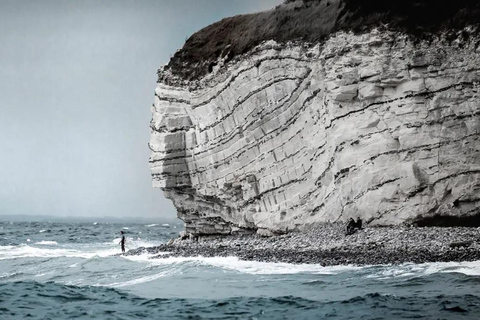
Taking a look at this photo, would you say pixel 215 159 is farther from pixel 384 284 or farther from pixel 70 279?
pixel 384 284

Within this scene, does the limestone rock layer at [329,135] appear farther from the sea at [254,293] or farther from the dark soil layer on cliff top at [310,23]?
the sea at [254,293]

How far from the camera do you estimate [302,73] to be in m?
30.1

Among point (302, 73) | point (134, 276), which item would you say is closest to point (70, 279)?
point (134, 276)

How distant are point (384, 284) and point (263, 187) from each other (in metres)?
14.6

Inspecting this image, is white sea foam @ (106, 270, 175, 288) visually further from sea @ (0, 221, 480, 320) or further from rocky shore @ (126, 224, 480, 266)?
rocky shore @ (126, 224, 480, 266)

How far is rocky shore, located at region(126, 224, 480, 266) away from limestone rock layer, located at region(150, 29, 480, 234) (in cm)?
A: 133

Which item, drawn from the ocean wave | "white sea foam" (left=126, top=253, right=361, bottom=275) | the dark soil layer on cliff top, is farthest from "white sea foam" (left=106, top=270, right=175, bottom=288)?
the dark soil layer on cliff top

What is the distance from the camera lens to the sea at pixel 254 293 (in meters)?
15.5

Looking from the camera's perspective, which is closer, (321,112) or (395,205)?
(395,205)

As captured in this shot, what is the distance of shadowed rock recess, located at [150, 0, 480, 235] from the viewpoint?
25.5 m

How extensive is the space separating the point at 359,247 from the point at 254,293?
6365 mm

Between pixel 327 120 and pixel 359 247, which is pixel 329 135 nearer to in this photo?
pixel 327 120

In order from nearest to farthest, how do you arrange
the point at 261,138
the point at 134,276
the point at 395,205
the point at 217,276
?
the point at 217,276, the point at 134,276, the point at 395,205, the point at 261,138

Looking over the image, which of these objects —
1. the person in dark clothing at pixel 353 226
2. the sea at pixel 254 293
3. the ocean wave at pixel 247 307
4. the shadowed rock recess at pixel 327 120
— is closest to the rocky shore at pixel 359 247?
the person in dark clothing at pixel 353 226
